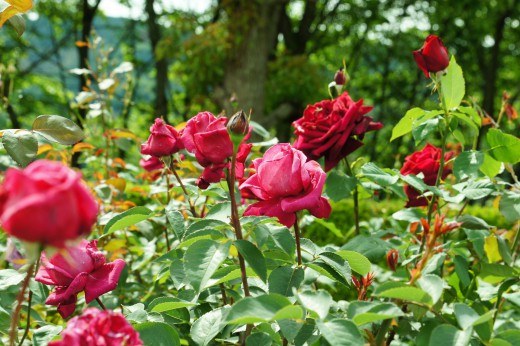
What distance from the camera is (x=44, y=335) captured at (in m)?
0.92

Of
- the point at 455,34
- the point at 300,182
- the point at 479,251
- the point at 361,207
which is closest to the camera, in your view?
the point at 300,182

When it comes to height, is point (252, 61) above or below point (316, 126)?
below

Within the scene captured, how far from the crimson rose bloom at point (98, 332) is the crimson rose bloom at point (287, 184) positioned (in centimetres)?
36

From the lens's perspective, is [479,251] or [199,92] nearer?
[479,251]

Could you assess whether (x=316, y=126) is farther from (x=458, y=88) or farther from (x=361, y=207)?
(x=361, y=207)

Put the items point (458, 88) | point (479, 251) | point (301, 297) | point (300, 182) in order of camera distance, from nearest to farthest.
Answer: point (301, 297)
point (300, 182)
point (458, 88)
point (479, 251)

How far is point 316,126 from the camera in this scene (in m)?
1.30

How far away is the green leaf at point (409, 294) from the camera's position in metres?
0.67

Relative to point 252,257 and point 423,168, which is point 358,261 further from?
point 423,168

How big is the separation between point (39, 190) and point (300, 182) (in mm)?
505

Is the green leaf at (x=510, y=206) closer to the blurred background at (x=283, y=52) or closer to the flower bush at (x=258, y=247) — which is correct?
the flower bush at (x=258, y=247)

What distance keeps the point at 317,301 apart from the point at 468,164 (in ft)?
2.12

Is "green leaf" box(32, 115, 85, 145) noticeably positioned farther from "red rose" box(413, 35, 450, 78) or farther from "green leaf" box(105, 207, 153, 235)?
"red rose" box(413, 35, 450, 78)

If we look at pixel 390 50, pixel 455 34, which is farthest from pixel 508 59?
pixel 390 50
